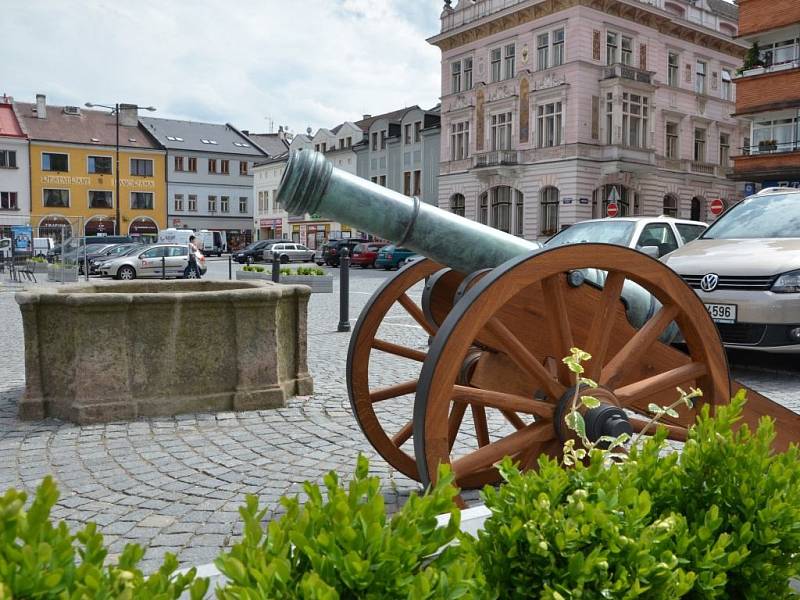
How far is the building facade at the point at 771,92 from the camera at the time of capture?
98.6 ft

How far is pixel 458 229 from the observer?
3.25 m

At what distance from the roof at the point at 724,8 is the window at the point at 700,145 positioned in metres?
8.94

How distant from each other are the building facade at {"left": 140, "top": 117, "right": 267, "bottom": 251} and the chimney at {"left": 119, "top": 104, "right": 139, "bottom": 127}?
0.80 metres

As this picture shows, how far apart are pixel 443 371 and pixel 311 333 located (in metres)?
9.22

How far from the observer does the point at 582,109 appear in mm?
38531

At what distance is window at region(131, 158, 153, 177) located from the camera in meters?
63.9

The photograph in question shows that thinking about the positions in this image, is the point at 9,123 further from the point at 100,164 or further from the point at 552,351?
the point at 552,351

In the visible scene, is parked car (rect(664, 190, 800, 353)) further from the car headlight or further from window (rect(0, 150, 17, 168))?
window (rect(0, 150, 17, 168))

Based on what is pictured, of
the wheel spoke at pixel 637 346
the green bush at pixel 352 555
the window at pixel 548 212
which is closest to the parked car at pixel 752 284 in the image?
the wheel spoke at pixel 637 346

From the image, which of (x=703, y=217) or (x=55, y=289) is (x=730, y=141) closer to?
(x=703, y=217)

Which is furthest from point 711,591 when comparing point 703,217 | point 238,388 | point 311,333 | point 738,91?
point 703,217

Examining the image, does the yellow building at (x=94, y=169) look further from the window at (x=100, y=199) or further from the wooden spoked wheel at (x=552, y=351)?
the wooden spoked wheel at (x=552, y=351)

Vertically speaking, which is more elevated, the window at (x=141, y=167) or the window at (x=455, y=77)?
the window at (x=455, y=77)

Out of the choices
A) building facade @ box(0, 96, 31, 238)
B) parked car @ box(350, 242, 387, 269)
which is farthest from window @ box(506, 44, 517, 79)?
building facade @ box(0, 96, 31, 238)
